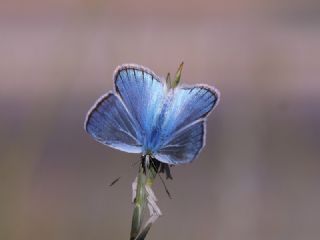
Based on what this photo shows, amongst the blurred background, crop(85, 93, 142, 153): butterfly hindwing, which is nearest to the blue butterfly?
crop(85, 93, 142, 153): butterfly hindwing

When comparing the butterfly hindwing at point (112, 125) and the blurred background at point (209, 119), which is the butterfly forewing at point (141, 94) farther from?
the blurred background at point (209, 119)

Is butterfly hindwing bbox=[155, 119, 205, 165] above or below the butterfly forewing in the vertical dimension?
below

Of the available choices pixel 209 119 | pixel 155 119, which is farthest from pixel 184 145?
pixel 209 119

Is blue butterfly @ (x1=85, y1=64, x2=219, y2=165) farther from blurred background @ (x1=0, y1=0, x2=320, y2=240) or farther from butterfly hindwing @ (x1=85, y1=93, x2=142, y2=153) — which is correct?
blurred background @ (x1=0, y1=0, x2=320, y2=240)

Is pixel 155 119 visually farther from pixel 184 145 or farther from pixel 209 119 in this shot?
pixel 209 119

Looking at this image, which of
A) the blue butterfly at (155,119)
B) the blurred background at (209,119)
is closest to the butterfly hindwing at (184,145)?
the blue butterfly at (155,119)

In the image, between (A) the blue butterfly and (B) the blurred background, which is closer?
(A) the blue butterfly
